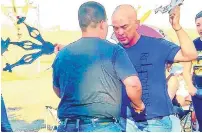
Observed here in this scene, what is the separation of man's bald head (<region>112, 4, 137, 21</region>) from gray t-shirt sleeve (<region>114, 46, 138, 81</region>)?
33 cm

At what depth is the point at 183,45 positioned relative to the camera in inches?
141

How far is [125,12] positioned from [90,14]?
333mm

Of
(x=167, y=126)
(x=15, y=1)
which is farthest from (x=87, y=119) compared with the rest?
(x=15, y=1)

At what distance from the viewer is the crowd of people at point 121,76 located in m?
3.39

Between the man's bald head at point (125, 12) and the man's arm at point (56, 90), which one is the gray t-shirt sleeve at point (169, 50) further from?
the man's arm at point (56, 90)

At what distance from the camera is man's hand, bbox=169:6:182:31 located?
3.62m

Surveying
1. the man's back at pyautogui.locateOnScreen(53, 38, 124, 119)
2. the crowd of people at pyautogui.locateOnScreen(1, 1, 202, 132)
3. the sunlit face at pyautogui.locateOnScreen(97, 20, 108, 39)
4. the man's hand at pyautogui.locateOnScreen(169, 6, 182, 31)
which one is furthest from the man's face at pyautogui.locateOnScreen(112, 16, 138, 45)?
the man's hand at pyautogui.locateOnScreen(169, 6, 182, 31)

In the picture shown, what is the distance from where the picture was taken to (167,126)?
144 inches

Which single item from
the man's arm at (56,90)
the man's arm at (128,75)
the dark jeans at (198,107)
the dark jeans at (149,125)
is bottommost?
the dark jeans at (149,125)

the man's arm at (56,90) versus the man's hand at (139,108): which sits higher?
the man's arm at (56,90)

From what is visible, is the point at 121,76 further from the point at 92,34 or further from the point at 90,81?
the point at 92,34

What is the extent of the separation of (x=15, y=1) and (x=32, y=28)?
10.9 inches

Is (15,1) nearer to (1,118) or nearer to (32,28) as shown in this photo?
(32,28)

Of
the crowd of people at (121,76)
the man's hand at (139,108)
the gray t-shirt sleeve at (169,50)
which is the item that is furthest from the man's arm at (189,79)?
the man's hand at (139,108)
